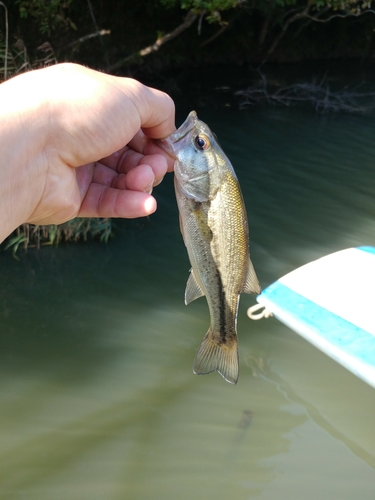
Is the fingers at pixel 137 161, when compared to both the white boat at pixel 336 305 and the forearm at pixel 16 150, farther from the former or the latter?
the white boat at pixel 336 305

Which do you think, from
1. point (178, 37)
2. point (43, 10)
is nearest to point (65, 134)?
point (43, 10)

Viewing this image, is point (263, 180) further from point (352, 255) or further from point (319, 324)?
point (319, 324)

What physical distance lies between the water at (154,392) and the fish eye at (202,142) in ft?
7.45

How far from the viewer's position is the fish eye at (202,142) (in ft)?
6.18

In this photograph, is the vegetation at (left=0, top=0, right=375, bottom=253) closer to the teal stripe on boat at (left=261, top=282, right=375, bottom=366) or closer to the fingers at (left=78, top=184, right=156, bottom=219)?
the teal stripe on boat at (left=261, top=282, right=375, bottom=366)

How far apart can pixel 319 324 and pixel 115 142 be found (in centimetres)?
233

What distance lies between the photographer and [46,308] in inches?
192

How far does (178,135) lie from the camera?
199 cm

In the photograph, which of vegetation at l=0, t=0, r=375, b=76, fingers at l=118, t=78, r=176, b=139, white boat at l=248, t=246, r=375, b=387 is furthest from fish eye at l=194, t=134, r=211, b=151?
vegetation at l=0, t=0, r=375, b=76

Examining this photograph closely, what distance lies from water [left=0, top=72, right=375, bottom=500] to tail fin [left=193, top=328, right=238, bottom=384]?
1444mm

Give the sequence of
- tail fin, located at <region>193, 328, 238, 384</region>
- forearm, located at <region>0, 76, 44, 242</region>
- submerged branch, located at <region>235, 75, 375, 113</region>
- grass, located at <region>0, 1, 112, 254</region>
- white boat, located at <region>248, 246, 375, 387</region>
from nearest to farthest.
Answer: forearm, located at <region>0, 76, 44, 242</region>
tail fin, located at <region>193, 328, 238, 384</region>
white boat, located at <region>248, 246, 375, 387</region>
grass, located at <region>0, 1, 112, 254</region>
submerged branch, located at <region>235, 75, 375, 113</region>

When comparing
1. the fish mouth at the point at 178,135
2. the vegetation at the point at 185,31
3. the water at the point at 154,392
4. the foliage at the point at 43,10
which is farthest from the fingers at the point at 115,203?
the foliage at the point at 43,10

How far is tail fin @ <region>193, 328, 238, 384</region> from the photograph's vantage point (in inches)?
82.7

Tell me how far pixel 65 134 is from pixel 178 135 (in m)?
0.45
